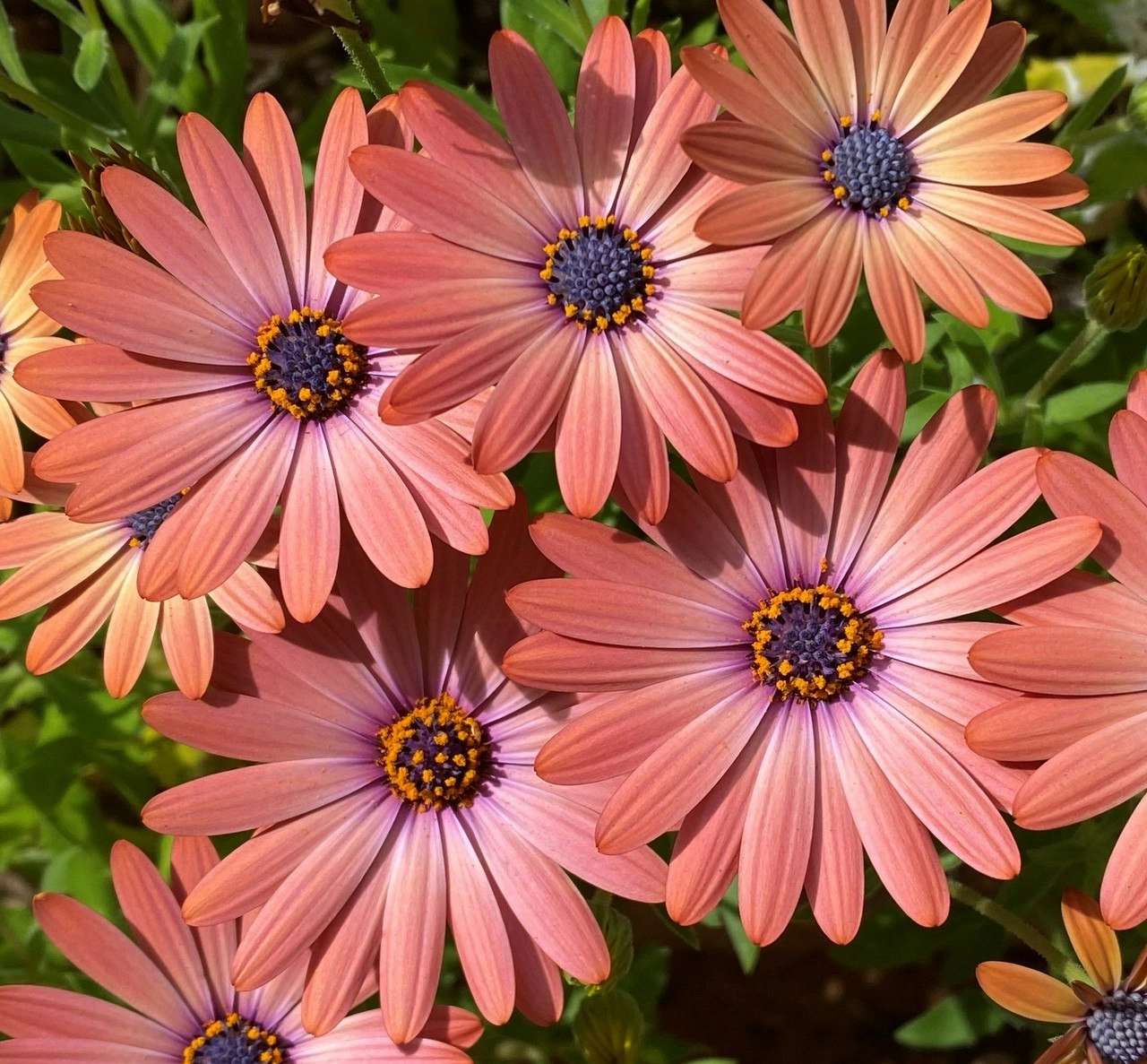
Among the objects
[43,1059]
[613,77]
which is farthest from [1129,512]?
[43,1059]

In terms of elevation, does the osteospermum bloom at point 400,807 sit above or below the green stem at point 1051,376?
below

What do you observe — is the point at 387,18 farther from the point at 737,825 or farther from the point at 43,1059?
the point at 43,1059

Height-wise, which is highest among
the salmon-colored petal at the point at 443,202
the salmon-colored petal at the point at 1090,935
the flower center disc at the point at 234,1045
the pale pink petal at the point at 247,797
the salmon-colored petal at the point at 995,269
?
the salmon-colored petal at the point at 443,202

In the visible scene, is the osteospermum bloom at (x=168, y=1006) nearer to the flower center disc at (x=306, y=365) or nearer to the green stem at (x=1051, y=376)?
the flower center disc at (x=306, y=365)

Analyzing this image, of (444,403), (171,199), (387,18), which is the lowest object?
(444,403)

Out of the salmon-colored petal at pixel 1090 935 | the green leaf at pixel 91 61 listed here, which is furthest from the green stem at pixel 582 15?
the salmon-colored petal at pixel 1090 935

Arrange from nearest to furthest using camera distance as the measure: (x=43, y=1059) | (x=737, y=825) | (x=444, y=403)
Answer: (x=444, y=403) < (x=737, y=825) < (x=43, y=1059)

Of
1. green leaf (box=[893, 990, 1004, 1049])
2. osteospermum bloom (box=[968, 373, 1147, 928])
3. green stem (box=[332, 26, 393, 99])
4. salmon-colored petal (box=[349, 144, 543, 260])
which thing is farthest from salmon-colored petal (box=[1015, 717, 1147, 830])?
green stem (box=[332, 26, 393, 99])
